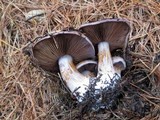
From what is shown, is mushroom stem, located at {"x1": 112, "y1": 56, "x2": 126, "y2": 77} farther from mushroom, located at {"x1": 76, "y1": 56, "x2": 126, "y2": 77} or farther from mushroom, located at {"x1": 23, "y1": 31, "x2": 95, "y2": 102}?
mushroom, located at {"x1": 23, "y1": 31, "x2": 95, "y2": 102}

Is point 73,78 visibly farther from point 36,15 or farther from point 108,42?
point 36,15

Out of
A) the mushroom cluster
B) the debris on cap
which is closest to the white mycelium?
the mushroom cluster

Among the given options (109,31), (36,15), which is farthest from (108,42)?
(36,15)

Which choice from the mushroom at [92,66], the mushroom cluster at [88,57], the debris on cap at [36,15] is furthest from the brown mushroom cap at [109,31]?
the debris on cap at [36,15]

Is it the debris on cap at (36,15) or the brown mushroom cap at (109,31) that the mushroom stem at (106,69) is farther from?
the debris on cap at (36,15)

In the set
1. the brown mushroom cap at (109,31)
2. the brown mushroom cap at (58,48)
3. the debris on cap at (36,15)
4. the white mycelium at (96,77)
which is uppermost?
the debris on cap at (36,15)
